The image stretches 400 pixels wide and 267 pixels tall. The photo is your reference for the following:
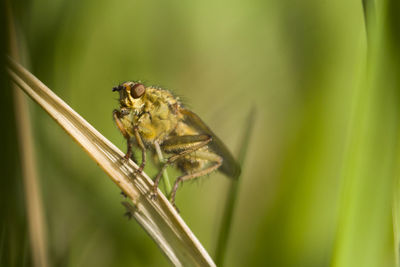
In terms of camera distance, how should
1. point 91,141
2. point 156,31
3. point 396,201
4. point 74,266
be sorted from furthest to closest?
point 156,31 → point 74,266 → point 91,141 → point 396,201

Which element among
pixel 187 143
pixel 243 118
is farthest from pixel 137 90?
pixel 243 118

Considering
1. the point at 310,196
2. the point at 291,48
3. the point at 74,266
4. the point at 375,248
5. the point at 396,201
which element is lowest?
the point at 74,266

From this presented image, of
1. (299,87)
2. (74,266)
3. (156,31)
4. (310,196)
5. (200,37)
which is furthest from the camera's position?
(200,37)

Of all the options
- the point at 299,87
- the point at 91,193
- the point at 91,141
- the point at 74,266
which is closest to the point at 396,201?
the point at 91,141

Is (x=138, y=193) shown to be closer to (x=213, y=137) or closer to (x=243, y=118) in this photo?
(x=213, y=137)

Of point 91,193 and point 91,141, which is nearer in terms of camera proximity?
point 91,141

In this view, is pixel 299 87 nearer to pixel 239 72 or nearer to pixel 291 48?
pixel 291 48

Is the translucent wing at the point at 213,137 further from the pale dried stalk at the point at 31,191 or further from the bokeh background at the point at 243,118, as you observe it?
the pale dried stalk at the point at 31,191

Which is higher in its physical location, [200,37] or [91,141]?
[200,37]
